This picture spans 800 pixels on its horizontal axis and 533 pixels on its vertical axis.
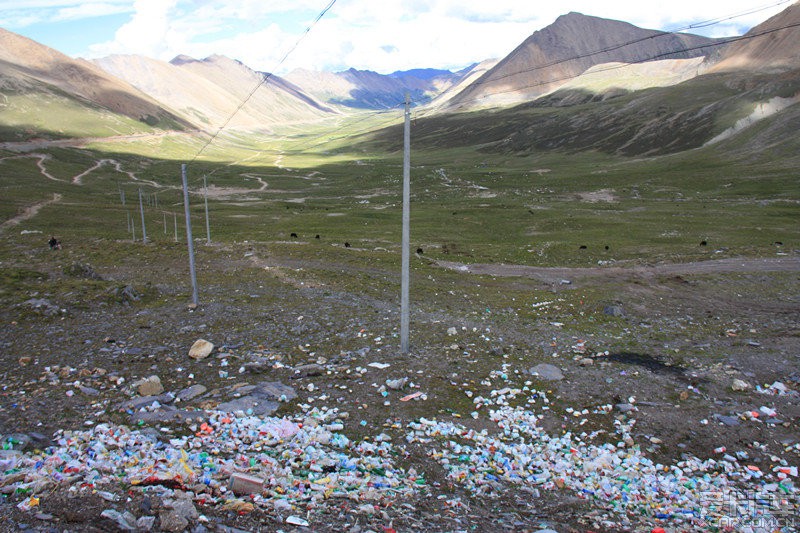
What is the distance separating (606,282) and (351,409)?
2401 cm

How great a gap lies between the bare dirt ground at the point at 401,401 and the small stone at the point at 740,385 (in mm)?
45

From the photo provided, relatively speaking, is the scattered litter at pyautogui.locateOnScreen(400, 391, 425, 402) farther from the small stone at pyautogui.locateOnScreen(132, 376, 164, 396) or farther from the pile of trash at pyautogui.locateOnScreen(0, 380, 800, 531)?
the small stone at pyautogui.locateOnScreen(132, 376, 164, 396)

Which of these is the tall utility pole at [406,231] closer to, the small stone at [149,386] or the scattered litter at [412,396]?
the scattered litter at [412,396]

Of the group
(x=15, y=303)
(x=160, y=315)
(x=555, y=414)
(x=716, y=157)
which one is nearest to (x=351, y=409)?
(x=555, y=414)

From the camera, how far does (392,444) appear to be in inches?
523

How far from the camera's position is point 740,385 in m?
16.5

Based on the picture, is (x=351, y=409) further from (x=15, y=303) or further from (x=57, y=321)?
(x=15, y=303)

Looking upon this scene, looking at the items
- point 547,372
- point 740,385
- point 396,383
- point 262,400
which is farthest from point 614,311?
point 262,400

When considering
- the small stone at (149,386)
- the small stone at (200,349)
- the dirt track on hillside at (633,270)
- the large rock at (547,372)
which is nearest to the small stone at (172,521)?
the small stone at (149,386)

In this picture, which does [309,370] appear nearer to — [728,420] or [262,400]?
[262,400]

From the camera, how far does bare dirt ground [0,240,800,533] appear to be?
1029 cm

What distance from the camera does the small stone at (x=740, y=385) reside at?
16.4m

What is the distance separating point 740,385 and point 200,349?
1869cm

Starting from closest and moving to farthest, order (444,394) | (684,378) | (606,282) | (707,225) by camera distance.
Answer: (444,394)
(684,378)
(606,282)
(707,225)
